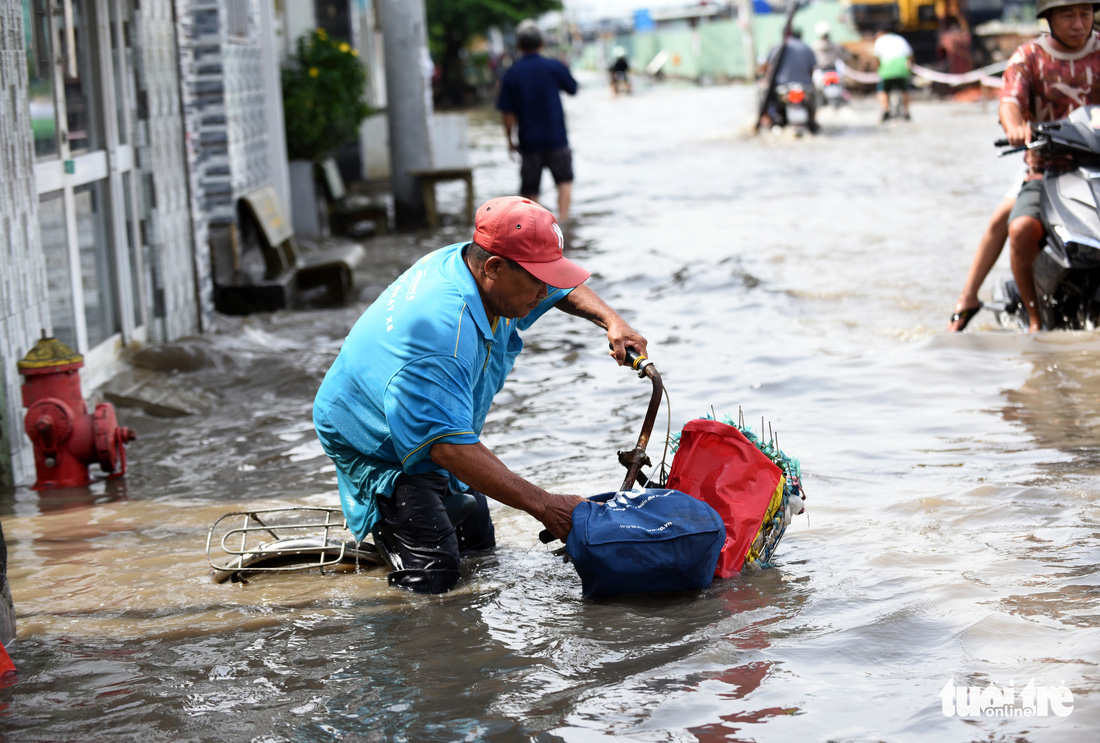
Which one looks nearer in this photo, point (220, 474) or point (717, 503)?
point (717, 503)

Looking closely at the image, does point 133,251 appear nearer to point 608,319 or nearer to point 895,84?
point 608,319

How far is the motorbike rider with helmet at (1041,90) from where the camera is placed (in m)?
6.61

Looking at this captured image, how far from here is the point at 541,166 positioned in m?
13.9

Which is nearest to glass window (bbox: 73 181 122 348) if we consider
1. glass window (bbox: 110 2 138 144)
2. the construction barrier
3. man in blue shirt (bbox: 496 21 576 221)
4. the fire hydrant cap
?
glass window (bbox: 110 2 138 144)

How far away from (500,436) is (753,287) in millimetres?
4286

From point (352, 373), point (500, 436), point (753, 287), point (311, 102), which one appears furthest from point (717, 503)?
point (311, 102)

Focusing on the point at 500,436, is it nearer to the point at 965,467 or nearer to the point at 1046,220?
the point at 965,467

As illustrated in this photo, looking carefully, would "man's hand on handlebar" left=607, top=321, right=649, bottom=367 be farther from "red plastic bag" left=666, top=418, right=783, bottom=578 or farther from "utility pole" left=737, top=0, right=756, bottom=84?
"utility pole" left=737, top=0, right=756, bottom=84

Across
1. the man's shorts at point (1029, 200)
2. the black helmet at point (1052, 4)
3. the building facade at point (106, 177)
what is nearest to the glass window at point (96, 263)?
the building facade at point (106, 177)

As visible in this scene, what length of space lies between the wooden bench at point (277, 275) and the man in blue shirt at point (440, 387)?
5779 mm

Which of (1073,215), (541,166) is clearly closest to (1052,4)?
(1073,215)

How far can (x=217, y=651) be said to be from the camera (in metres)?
3.78

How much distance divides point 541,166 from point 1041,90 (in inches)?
299

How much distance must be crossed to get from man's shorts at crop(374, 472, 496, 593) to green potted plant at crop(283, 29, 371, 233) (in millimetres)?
10262
